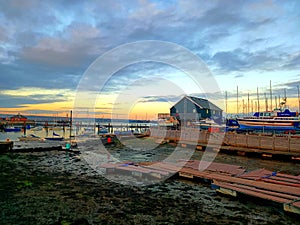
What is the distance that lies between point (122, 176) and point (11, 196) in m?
6.03

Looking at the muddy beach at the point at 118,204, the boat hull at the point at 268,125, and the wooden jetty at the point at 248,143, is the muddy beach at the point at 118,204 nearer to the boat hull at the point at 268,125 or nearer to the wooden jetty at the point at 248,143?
the wooden jetty at the point at 248,143

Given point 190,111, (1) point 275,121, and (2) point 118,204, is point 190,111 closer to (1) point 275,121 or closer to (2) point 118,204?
(1) point 275,121

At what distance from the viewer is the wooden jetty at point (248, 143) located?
19453 mm

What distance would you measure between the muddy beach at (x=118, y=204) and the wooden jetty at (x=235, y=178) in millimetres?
393

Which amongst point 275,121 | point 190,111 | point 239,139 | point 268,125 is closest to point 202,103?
point 190,111

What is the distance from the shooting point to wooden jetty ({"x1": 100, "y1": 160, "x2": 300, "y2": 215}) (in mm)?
8938

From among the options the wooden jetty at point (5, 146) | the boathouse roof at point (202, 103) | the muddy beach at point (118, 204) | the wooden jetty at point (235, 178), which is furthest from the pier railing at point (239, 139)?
the boathouse roof at point (202, 103)

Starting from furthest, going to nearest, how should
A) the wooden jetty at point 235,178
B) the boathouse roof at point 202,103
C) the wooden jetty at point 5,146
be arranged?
1. the boathouse roof at point 202,103
2. the wooden jetty at point 5,146
3. the wooden jetty at point 235,178

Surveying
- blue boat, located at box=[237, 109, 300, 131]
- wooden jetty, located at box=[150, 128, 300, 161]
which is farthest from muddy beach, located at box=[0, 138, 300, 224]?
blue boat, located at box=[237, 109, 300, 131]

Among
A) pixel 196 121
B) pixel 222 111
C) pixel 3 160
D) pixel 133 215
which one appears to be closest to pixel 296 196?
pixel 133 215

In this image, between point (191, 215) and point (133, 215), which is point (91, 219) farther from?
point (191, 215)

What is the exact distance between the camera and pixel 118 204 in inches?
360

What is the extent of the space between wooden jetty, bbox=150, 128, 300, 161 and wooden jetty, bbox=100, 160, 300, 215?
7.65m

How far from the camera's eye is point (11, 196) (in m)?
9.80
